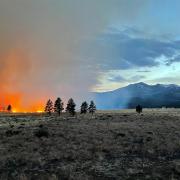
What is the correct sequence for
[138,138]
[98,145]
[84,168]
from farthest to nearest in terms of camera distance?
[138,138], [98,145], [84,168]

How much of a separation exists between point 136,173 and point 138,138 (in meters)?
16.3

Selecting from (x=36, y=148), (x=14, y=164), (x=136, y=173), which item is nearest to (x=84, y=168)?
(x=136, y=173)

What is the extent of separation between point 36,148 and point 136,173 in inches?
456

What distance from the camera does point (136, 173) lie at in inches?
826

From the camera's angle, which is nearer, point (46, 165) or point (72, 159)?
point (46, 165)

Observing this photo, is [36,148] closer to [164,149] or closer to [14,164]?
[14,164]

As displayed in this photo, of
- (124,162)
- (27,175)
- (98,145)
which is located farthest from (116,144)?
(27,175)

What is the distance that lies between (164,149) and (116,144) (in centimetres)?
469

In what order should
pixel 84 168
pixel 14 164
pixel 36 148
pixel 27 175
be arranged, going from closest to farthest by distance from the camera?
pixel 27 175 < pixel 84 168 < pixel 14 164 < pixel 36 148

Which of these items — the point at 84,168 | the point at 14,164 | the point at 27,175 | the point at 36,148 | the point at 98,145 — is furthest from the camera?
the point at 98,145

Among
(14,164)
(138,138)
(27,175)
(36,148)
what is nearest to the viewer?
(27,175)

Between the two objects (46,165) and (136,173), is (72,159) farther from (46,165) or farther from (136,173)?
(136,173)

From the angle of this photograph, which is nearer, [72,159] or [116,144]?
[72,159]

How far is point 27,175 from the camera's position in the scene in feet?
66.7
